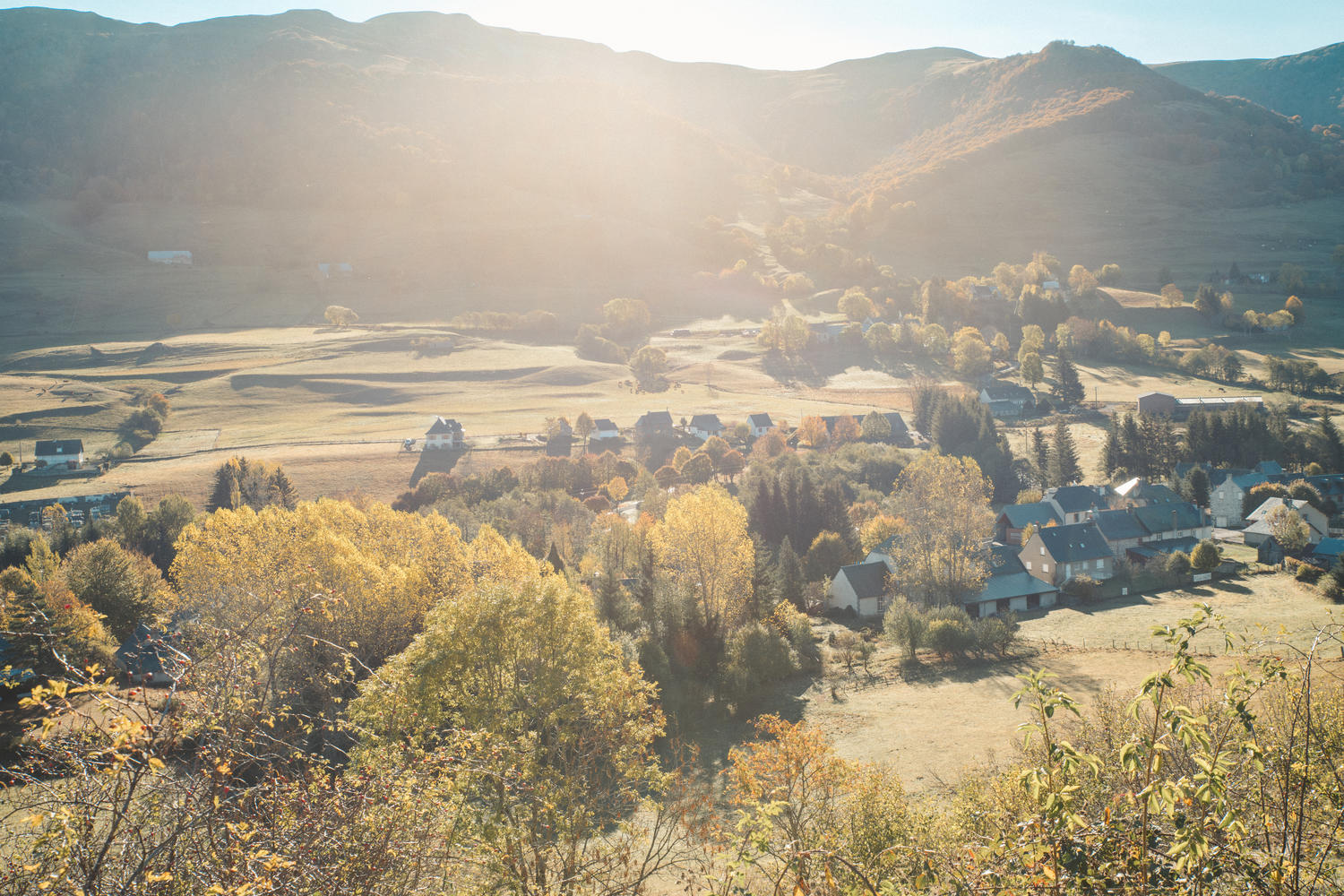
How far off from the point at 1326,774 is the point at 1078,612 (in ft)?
121

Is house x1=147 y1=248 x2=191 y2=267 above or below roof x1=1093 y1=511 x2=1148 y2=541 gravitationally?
above

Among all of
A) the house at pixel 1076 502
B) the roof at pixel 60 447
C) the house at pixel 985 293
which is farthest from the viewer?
the house at pixel 985 293

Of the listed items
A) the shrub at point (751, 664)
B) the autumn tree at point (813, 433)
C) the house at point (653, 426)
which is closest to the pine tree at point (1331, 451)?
the autumn tree at point (813, 433)

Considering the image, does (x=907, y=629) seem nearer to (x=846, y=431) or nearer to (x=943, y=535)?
(x=943, y=535)

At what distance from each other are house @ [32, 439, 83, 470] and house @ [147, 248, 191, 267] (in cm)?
11535

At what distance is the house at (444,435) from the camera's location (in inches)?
3260

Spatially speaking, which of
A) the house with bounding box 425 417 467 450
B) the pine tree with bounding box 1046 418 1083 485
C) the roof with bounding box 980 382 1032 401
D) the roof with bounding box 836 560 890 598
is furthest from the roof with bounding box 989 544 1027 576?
the roof with bounding box 980 382 1032 401

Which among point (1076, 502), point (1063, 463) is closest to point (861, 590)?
point (1076, 502)

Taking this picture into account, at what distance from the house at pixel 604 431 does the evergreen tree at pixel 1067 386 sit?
199 feet

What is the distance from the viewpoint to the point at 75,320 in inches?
5241

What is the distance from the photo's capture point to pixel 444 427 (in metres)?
85.6

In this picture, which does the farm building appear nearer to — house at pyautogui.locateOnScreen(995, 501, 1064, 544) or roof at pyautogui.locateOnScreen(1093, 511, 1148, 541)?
house at pyautogui.locateOnScreen(995, 501, 1064, 544)

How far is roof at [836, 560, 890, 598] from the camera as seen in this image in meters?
Answer: 48.8

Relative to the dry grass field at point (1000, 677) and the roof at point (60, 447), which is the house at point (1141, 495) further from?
the roof at point (60, 447)
